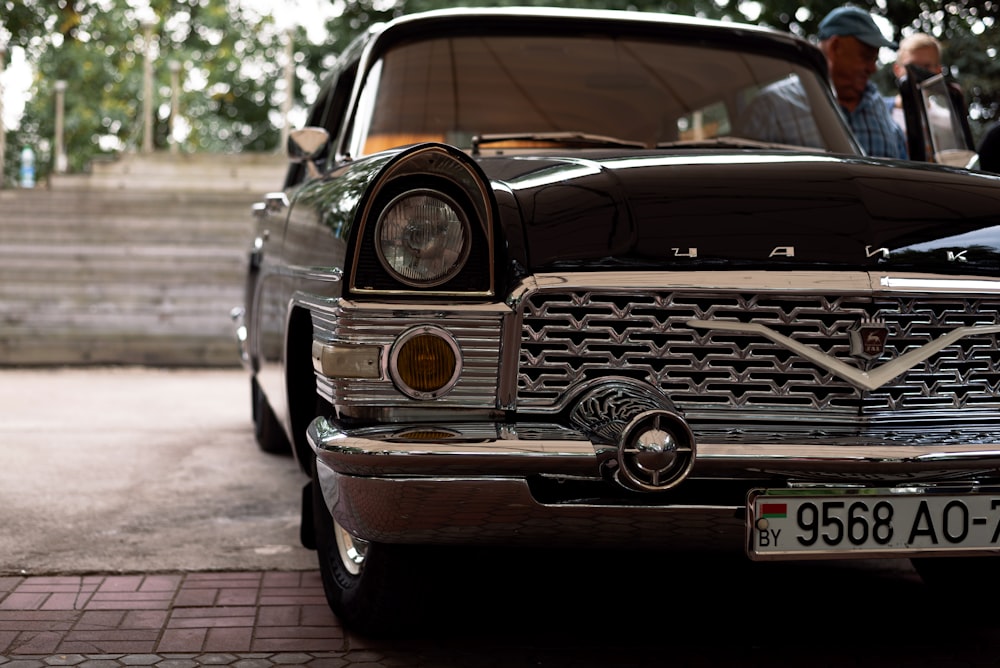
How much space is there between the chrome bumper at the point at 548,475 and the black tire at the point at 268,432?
11.4 ft

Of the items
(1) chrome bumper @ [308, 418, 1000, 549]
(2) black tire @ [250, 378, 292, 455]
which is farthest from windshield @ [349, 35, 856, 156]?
(2) black tire @ [250, 378, 292, 455]

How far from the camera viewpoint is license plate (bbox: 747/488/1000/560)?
106 inches

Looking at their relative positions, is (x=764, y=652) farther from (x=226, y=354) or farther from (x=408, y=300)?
(x=226, y=354)

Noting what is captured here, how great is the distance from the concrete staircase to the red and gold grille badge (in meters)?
8.94

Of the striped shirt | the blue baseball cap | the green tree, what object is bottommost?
the striped shirt

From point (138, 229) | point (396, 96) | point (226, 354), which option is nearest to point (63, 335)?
point (226, 354)

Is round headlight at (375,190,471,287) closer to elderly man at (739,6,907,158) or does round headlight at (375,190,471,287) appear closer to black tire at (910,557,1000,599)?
black tire at (910,557,1000,599)

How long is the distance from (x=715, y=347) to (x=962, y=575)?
51.7 inches

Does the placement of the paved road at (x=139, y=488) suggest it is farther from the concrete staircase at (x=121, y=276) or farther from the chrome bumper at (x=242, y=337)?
the concrete staircase at (x=121, y=276)

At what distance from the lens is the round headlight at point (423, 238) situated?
279 centimetres

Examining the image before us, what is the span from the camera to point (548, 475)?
262 centimetres

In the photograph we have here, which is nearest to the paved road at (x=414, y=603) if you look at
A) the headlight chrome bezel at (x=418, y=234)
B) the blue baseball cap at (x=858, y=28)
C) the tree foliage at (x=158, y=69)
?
the headlight chrome bezel at (x=418, y=234)

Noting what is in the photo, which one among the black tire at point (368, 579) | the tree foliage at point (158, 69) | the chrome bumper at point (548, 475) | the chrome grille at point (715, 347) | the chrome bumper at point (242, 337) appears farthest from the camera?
the tree foliage at point (158, 69)

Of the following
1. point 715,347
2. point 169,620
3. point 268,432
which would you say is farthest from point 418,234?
point 268,432
